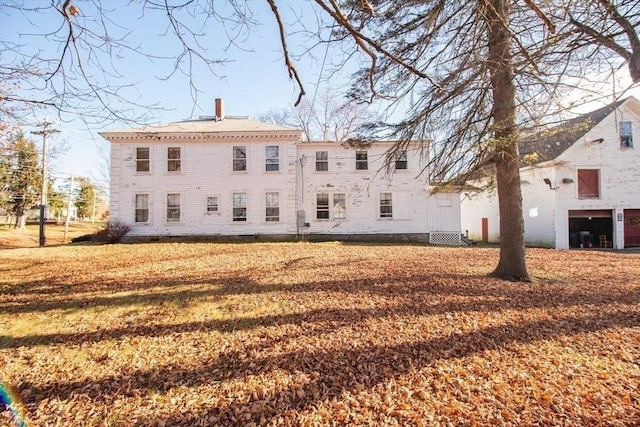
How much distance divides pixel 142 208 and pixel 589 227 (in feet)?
82.2

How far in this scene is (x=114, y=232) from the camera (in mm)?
16391

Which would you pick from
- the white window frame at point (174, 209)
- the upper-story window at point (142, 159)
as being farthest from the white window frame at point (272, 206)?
the upper-story window at point (142, 159)

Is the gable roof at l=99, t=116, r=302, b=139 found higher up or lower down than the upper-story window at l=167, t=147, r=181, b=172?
higher up

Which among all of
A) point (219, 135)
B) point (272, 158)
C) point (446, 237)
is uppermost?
point (219, 135)

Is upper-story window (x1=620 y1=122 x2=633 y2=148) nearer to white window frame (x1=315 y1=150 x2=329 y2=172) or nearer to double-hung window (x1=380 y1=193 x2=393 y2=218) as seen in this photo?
double-hung window (x1=380 y1=193 x2=393 y2=218)

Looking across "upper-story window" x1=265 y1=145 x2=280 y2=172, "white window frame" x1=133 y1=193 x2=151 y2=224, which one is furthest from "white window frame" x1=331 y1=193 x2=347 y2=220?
"white window frame" x1=133 y1=193 x2=151 y2=224

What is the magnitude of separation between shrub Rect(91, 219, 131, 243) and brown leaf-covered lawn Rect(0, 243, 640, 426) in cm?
961

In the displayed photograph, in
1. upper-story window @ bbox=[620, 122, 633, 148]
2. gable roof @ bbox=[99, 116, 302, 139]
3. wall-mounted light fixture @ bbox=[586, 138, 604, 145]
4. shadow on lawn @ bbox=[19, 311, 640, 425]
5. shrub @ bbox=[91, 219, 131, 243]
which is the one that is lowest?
shadow on lawn @ bbox=[19, 311, 640, 425]

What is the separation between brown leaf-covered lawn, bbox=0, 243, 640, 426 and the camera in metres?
2.82

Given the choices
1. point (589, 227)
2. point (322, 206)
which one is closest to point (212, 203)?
point (322, 206)

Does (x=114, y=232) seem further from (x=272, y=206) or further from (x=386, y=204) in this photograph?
(x=386, y=204)

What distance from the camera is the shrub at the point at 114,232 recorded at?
16.4 meters

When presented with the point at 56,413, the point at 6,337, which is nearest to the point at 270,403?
the point at 56,413

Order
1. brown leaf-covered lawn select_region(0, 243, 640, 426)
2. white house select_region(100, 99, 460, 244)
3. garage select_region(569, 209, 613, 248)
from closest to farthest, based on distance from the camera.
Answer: brown leaf-covered lawn select_region(0, 243, 640, 426) → garage select_region(569, 209, 613, 248) → white house select_region(100, 99, 460, 244)
